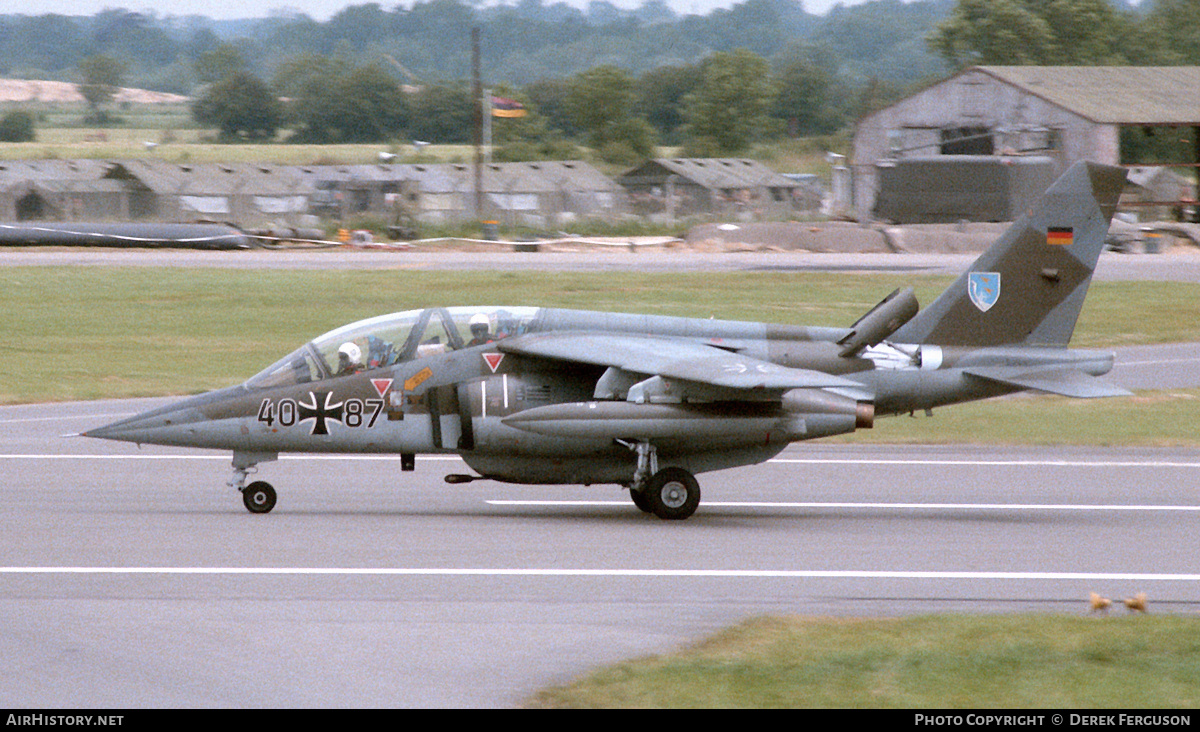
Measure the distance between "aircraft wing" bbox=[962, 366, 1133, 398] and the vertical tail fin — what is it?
0.39 meters

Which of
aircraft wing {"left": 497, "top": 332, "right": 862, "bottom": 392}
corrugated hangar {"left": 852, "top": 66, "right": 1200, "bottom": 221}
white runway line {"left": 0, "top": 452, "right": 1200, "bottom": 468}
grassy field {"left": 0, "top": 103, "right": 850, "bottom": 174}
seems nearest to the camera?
aircraft wing {"left": 497, "top": 332, "right": 862, "bottom": 392}

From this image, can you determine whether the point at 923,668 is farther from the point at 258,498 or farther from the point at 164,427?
the point at 164,427

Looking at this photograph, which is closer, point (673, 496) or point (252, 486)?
point (673, 496)

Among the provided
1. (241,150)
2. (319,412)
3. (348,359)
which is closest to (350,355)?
(348,359)

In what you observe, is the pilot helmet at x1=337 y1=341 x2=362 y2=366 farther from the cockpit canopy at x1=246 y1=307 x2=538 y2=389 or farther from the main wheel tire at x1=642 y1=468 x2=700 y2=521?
the main wheel tire at x1=642 y1=468 x2=700 y2=521

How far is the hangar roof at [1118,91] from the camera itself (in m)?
61.9

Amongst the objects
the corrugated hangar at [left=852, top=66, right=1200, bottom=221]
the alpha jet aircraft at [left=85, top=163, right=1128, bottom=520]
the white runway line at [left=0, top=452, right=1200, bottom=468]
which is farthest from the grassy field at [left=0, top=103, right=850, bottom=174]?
the alpha jet aircraft at [left=85, top=163, right=1128, bottom=520]

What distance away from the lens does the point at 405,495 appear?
52.1 feet

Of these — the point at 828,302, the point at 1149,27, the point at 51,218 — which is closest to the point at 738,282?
the point at 828,302

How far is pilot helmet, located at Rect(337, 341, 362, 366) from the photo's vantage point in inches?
585

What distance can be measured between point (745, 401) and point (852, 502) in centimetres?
218

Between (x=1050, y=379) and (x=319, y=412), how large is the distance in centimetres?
767

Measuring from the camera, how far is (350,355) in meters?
14.9

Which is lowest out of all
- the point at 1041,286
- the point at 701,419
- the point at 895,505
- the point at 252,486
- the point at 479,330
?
the point at 895,505
